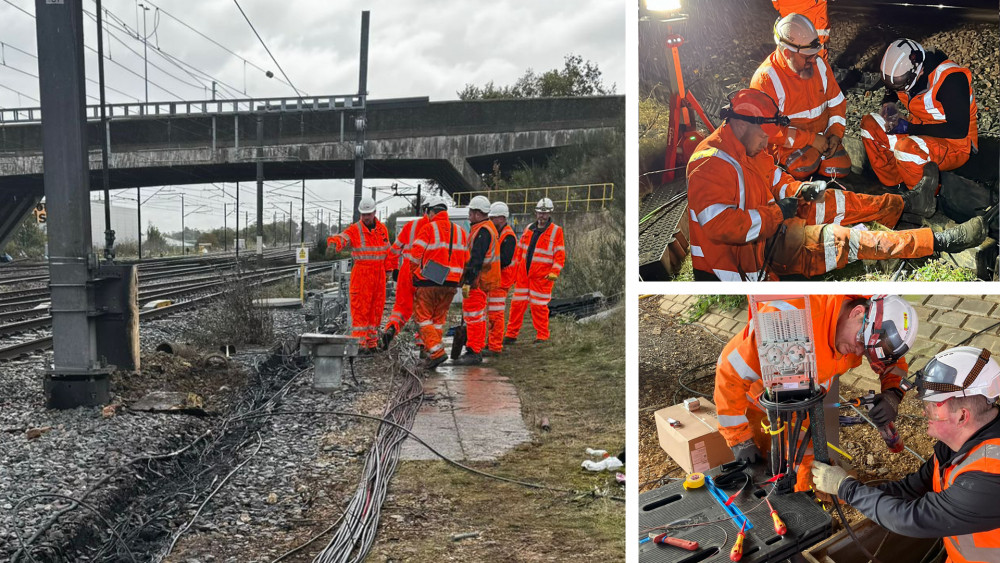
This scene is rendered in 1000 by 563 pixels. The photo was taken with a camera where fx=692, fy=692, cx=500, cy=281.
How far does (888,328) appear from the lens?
2016mm

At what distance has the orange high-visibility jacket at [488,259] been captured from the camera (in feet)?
25.2

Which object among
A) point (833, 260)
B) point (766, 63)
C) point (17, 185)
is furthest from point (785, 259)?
point (17, 185)

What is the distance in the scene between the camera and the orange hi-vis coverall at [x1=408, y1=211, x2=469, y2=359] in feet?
23.7

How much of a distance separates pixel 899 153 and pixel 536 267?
22.5 ft

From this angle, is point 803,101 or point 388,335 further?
point 388,335

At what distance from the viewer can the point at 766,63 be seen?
1688 millimetres

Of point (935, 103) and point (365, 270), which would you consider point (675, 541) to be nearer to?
point (935, 103)

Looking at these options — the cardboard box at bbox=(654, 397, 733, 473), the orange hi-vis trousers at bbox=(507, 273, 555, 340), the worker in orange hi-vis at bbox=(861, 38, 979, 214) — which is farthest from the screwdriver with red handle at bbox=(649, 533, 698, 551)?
the orange hi-vis trousers at bbox=(507, 273, 555, 340)

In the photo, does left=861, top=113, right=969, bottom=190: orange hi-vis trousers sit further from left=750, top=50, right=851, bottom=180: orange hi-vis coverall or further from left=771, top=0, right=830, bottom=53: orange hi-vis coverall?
left=771, top=0, right=830, bottom=53: orange hi-vis coverall

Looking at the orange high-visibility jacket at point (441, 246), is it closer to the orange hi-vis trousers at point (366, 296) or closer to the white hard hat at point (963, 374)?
the orange hi-vis trousers at point (366, 296)

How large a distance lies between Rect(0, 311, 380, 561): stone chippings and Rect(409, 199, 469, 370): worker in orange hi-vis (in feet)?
4.54

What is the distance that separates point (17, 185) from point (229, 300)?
7.49m

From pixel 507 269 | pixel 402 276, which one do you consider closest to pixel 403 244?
pixel 402 276

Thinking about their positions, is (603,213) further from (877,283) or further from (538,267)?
(877,283)
